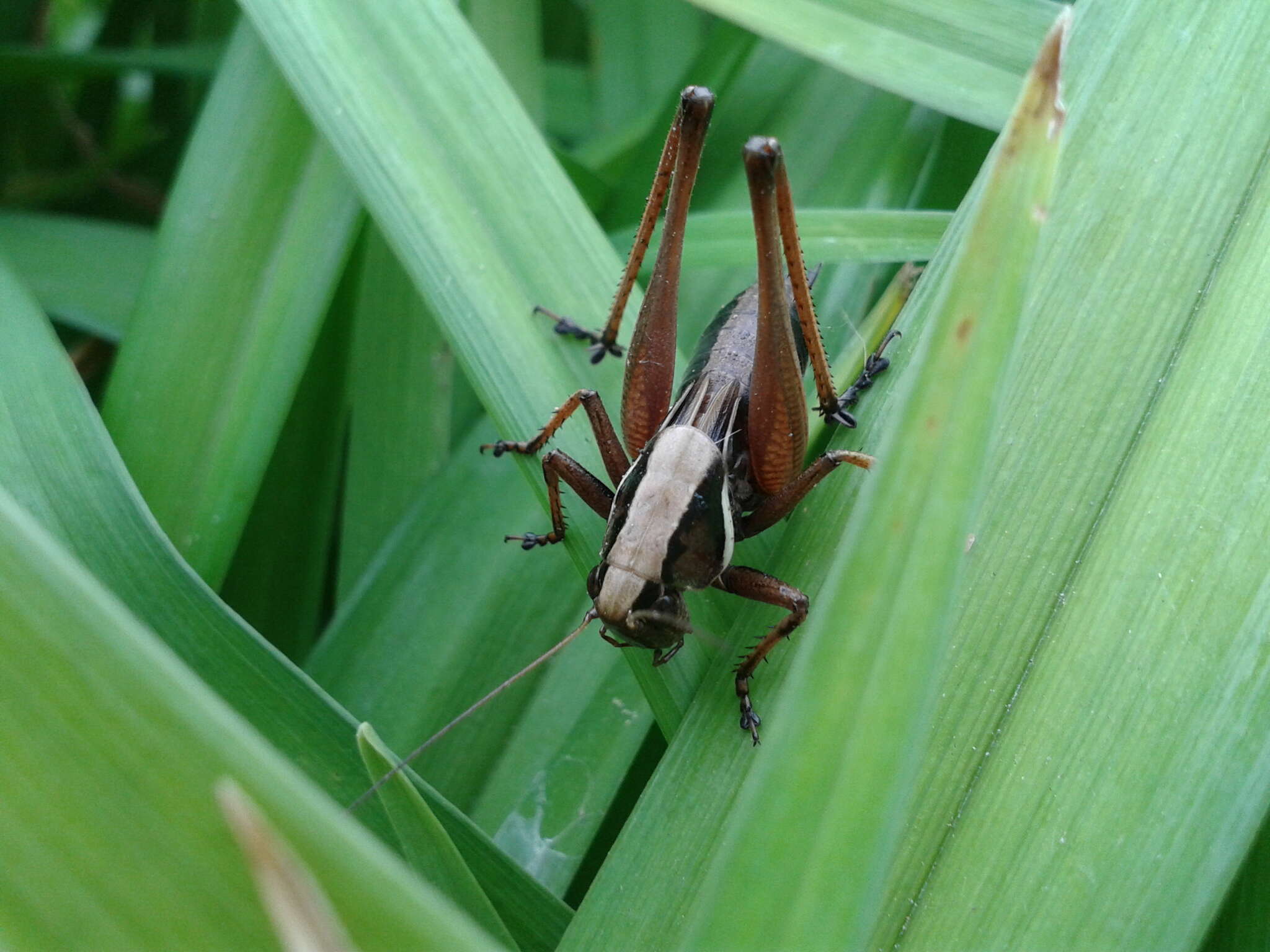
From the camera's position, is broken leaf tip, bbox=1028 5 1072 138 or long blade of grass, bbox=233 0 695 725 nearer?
broken leaf tip, bbox=1028 5 1072 138

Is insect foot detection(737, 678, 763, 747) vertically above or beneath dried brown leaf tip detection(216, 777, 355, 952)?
beneath

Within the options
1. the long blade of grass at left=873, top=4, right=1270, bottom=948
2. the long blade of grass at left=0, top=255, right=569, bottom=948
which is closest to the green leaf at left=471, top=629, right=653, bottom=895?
the long blade of grass at left=0, top=255, right=569, bottom=948

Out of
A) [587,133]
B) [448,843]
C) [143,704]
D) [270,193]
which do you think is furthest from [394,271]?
[143,704]

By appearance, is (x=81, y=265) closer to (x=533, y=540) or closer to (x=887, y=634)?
(x=533, y=540)

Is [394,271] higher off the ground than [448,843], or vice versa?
[394,271]

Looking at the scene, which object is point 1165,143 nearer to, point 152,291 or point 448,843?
point 448,843

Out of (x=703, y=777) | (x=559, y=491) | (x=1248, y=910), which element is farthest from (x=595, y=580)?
(x=1248, y=910)

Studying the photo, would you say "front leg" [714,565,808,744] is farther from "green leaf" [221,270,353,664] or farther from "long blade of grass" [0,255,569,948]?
"green leaf" [221,270,353,664]

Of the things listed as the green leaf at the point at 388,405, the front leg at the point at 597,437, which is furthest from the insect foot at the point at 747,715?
the green leaf at the point at 388,405

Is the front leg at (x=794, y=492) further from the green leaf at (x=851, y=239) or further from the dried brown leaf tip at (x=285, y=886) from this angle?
the dried brown leaf tip at (x=285, y=886)
